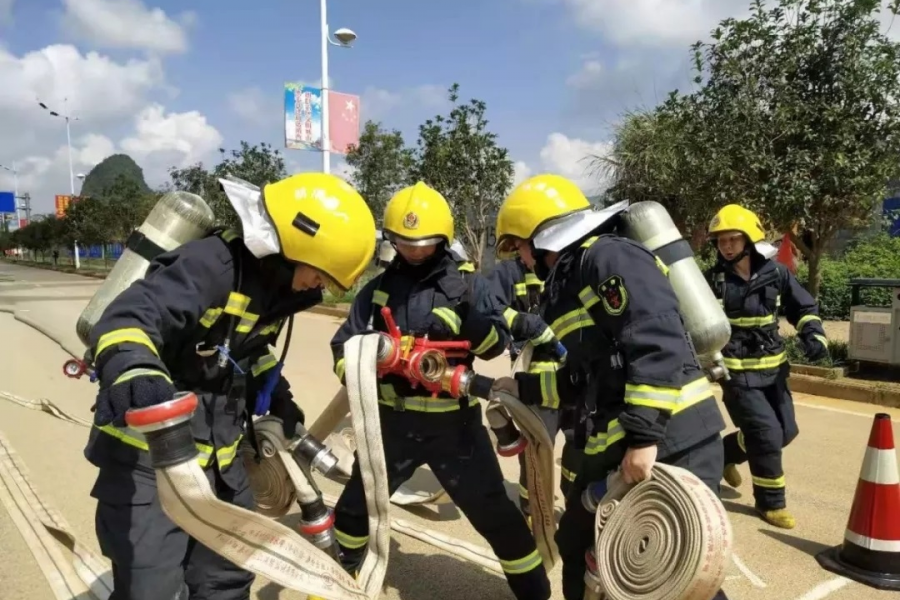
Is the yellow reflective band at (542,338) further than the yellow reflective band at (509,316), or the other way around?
the yellow reflective band at (509,316)

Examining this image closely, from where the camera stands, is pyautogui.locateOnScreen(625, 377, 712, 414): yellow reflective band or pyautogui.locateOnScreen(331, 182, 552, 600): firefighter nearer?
pyautogui.locateOnScreen(625, 377, 712, 414): yellow reflective band

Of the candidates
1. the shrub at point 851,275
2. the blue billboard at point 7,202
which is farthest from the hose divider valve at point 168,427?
the blue billboard at point 7,202

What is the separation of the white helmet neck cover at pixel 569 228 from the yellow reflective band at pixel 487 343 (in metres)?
0.65

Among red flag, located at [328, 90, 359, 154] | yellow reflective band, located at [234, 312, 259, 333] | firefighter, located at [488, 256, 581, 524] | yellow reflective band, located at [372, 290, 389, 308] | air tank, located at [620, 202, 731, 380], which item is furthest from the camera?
red flag, located at [328, 90, 359, 154]

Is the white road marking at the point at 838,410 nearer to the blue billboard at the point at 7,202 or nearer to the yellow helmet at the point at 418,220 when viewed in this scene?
the yellow helmet at the point at 418,220

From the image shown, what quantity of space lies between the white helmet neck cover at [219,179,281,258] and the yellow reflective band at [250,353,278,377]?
0.59 metres

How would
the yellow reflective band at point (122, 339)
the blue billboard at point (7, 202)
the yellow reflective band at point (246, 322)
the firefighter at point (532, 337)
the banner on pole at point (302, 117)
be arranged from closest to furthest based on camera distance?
the yellow reflective band at point (122, 339), the yellow reflective band at point (246, 322), the firefighter at point (532, 337), the banner on pole at point (302, 117), the blue billboard at point (7, 202)

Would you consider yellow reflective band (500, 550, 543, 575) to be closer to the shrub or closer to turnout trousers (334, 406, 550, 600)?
turnout trousers (334, 406, 550, 600)

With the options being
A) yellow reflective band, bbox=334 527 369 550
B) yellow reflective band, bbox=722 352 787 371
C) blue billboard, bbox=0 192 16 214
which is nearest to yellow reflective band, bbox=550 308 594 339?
yellow reflective band, bbox=334 527 369 550

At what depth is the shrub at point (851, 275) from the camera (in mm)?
10195

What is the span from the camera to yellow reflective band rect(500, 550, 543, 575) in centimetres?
279

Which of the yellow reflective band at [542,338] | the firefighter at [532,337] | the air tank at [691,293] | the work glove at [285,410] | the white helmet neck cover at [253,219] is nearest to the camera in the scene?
the white helmet neck cover at [253,219]

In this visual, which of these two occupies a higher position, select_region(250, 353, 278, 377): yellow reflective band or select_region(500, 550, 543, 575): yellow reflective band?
select_region(250, 353, 278, 377): yellow reflective band

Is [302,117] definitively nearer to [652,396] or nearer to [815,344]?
[815,344]
